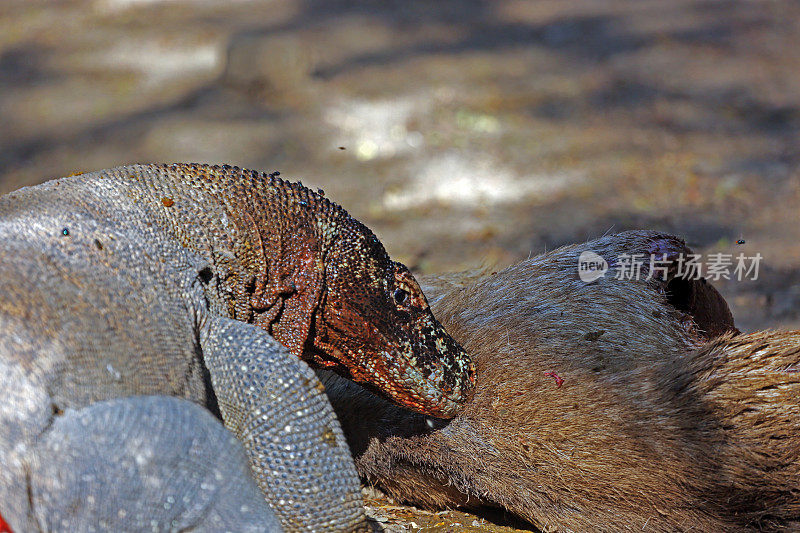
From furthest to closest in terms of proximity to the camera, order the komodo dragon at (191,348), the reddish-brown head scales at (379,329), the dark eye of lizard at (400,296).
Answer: the dark eye of lizard at (400,296)
the reddish-brown head scales at (379,329)
the komodo dragon at (191,348)

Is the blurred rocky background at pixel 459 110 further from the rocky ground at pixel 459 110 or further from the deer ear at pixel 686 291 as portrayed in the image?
the deer ear at pixel 686 291

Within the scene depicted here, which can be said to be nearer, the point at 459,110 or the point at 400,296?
the point at 400,296

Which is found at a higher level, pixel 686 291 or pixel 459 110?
pixel 459 110

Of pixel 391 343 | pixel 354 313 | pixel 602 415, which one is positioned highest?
pixel 354 313

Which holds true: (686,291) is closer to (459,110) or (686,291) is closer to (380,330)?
(380,330)

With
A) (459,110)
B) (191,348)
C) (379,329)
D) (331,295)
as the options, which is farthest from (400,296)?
(459,110)

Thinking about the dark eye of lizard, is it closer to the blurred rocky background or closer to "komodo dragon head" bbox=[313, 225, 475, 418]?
"komodo dragon head" bbox=[313, 225, 475, 418]

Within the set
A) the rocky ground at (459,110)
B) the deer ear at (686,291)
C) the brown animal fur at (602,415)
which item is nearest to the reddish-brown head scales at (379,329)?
the brown animal fur at (602,415)

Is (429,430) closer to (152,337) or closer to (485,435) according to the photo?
(485,435)
